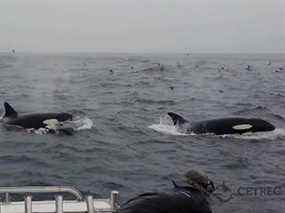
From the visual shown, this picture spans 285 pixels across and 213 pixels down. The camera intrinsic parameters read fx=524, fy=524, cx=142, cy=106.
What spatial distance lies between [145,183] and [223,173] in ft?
7.48

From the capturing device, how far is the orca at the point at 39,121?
1947 cm

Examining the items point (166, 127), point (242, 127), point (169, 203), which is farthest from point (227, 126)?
point (169, 203)

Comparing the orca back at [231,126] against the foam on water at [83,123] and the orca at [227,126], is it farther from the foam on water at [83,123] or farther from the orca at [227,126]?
the foam on water at [83,123]

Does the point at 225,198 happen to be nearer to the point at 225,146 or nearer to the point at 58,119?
the point at 225,146

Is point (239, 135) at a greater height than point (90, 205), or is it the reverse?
point (90, 205)

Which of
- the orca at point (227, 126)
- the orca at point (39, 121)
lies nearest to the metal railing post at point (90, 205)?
the orca at point (39, 121)

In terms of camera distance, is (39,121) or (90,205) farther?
(39,121)

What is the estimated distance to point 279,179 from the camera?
12.9 meters

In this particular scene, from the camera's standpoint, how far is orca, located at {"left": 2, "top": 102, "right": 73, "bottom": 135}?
1947cm

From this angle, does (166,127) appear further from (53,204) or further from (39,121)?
(53,204)

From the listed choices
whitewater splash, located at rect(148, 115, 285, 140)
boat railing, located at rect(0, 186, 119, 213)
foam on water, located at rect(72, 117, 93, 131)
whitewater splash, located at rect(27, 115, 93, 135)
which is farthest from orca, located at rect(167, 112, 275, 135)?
boat railing, located at rect(0, 186, 119, 213)

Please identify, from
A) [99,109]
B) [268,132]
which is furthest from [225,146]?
[99,109]

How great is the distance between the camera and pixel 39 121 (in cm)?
2012

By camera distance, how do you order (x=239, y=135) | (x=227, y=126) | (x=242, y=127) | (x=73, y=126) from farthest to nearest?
(x=73, y=126)
(x=227, y=126)
(x=242, y=127)
(x=239, y=135)
